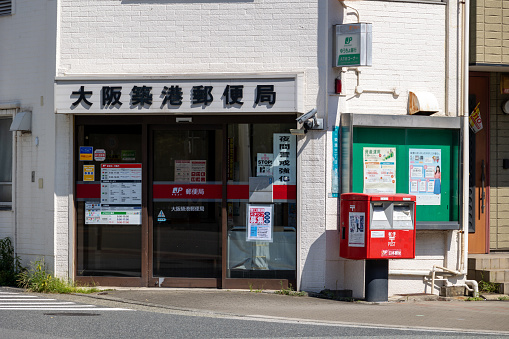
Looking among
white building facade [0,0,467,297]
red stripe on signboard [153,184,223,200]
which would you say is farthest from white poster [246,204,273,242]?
red stripe on signboard [153,184,223,200]

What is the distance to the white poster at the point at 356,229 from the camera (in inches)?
425

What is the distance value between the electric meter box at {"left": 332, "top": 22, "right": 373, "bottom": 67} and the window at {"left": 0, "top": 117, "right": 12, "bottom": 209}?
6.40 meters

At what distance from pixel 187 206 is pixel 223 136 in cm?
138

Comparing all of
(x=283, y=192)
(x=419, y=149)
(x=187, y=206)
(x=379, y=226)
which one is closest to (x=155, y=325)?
(x=187, y=206)

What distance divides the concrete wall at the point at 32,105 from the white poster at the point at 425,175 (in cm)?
628

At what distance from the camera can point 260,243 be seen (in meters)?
11.9

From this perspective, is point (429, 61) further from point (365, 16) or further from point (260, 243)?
point (260, 243)

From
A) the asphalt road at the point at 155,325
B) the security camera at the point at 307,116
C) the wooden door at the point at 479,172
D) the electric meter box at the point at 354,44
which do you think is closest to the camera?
the asphalt road at the point at 155,325

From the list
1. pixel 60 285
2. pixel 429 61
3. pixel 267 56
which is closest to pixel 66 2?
pixel 267 56

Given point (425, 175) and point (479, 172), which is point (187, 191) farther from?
point (479, 172)

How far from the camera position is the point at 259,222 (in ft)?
38.9

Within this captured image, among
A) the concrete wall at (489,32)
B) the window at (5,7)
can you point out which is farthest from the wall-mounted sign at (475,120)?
the window at (5,7)

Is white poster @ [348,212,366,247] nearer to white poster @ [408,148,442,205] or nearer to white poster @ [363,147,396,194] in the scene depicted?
white poster @ [363,147,396,194]

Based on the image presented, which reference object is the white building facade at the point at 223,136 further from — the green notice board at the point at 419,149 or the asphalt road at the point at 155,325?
the asphalt road at the point at 155,325
